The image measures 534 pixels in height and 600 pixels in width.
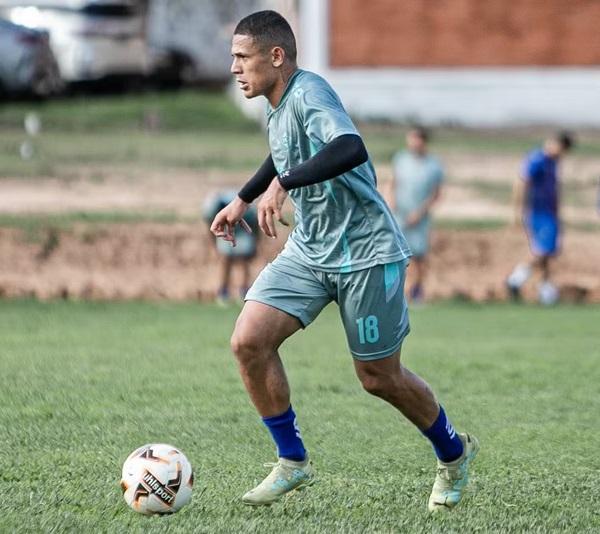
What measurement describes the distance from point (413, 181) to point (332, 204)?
10.7 metres

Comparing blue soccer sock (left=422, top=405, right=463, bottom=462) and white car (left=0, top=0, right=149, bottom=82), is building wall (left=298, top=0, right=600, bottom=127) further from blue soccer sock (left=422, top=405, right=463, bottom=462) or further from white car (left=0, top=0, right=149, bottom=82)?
blue soccer sock (left=422, top=405, right=463, bottom=462)

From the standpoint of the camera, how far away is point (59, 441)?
769 cm

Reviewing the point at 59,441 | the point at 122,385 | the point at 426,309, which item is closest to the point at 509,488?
the point at 59,441

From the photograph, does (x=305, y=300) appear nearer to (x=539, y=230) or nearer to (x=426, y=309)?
(x=426, y=309)

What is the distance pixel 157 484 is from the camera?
6.02 metres

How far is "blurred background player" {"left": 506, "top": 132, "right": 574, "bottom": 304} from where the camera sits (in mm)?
17328

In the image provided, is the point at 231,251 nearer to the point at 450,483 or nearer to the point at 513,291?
the point at 513,291

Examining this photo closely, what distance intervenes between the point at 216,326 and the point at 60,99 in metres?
17.1

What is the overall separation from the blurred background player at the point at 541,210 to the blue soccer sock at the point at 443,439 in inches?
429

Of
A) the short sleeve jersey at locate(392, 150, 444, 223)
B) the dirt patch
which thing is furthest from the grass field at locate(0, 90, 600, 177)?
the short sleeve jersey at locate(392, 150, 444, 223)

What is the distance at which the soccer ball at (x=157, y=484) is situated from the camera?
6.02 metres

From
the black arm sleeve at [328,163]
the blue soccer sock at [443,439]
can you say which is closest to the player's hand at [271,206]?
the black arm sleeve at [328,163]

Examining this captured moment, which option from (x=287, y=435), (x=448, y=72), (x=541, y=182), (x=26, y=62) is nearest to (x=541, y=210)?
(x=541, y=182)

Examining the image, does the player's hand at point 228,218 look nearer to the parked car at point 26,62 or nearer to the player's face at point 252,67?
the player's face at point 252,67
